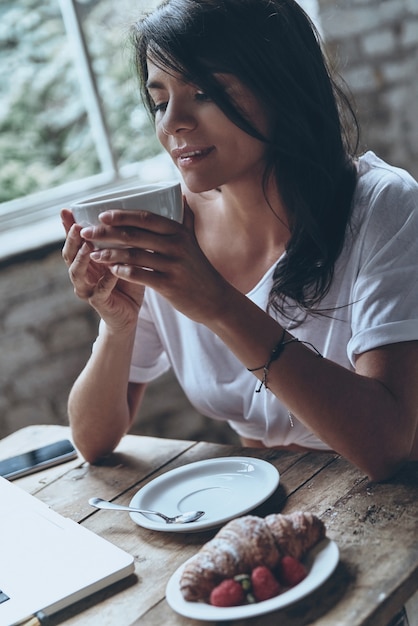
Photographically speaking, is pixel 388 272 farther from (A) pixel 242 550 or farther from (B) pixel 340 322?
(A) pixel 242 550

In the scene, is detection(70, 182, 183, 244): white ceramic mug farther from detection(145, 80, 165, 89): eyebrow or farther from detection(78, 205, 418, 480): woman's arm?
detection(145, 80, 165, 89): eyebrow

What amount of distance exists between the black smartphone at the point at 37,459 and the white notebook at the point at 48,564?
23 centimetres

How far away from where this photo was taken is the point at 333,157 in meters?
1.40

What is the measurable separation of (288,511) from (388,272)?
40 centimetres

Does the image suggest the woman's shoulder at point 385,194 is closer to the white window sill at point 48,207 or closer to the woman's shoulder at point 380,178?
the woman's shoulder at point 380,178

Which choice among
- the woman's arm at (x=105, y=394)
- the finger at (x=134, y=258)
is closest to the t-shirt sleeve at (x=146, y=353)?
the woman's arm at (x=105, y=394)

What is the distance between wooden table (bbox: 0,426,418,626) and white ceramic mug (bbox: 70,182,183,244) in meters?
0.41

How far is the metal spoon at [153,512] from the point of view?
105 cm

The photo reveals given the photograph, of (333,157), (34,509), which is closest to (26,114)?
(333,157)

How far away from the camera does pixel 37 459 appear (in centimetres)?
143

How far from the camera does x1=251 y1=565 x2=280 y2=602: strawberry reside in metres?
0.81

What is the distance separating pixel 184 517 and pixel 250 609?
0.88ft

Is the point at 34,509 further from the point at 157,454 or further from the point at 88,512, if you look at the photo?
the point at 157,454

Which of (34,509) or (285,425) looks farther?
(285,425)
